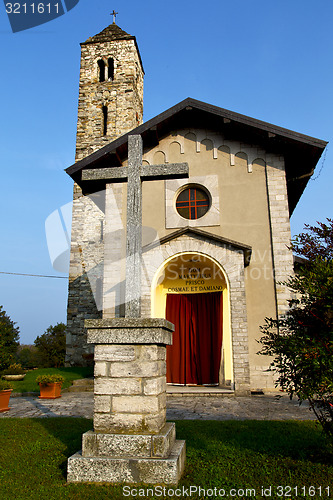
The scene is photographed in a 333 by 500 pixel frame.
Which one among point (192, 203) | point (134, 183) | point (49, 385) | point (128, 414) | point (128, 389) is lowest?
point (49, 385)

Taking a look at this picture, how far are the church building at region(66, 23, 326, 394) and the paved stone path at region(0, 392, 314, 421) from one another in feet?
3.56

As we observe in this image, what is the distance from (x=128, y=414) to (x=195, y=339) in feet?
23.6

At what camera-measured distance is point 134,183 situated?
4.49m

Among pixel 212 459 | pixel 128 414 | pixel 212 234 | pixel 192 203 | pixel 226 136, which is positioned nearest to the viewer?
pixel 128 414

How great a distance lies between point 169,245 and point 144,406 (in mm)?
6762

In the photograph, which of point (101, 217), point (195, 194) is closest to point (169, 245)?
point (195, 194)

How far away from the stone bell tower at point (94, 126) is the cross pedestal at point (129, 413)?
14.0m

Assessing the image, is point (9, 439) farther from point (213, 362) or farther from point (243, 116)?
point (243, 116)

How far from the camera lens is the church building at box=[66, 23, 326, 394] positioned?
9.83m

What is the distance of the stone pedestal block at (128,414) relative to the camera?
3.40 m

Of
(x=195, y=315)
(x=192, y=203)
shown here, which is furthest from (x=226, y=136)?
(x=195, y=315)

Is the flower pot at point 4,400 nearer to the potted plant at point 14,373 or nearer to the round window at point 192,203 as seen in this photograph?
the potted plant at point 14,373

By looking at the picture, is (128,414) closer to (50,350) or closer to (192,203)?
(192,203)

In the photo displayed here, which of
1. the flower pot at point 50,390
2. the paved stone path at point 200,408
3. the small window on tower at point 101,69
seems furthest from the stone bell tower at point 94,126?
the paved stone path at point 200,408
